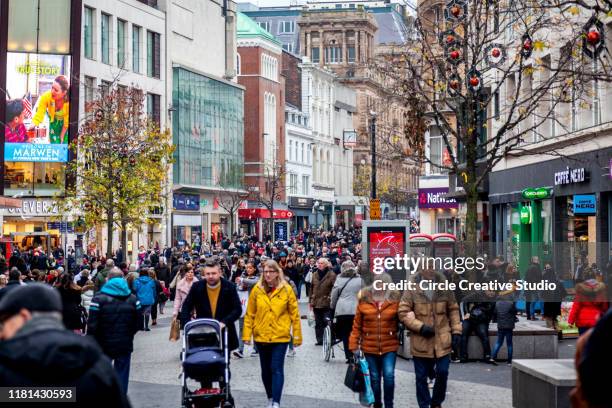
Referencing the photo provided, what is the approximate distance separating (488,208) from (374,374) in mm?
33244

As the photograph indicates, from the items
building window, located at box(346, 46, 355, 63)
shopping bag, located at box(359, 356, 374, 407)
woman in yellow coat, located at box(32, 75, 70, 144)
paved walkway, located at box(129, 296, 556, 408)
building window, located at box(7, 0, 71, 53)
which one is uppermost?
building window, located at box(346, 46, 355, 63)

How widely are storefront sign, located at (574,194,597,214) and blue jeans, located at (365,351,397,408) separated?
19443 millimetres

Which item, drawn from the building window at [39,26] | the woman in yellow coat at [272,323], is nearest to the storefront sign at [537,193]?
the woman in yellow coat at [272,323]

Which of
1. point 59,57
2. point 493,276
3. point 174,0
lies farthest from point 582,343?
point 174,0

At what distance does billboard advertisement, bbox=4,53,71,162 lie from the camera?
63.0 metres

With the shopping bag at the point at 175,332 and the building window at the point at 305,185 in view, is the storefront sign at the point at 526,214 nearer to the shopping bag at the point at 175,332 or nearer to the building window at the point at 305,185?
the shopping bag at the point at 175,332

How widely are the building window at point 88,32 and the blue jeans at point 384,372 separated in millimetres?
55853

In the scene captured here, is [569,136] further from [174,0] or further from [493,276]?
[174,0]

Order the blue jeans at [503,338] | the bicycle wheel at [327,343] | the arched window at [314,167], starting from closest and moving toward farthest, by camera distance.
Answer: the blue jeans at [503,338] < the bicycle wheel at [327,343] < the arched window at [314,167]

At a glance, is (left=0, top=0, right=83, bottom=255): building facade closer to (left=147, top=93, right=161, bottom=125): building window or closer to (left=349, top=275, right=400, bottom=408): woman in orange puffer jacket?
(left=147, top=93, right=161, bottom=125): building window

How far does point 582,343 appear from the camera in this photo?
5.47 metres

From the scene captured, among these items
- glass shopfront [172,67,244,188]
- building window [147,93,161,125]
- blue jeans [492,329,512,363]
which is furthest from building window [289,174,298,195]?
blue jeans [492,329,512,363]

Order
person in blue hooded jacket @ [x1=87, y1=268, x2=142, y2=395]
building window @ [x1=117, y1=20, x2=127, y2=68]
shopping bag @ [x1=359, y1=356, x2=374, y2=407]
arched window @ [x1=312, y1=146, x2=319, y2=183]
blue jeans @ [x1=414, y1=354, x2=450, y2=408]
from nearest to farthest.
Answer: blue jeans @ [x1=414, y1=354, x2=450, y2=408] < person in blue hooded jacket @ [x1=87, y1=268, x2=142, y2=395] < shopping bag @ [x1=359, y1=356, x2=374, y2=407] < building window @ [x1=117, y1=20, x2=127, y2=68] < arched window @ [x1=312, y1=146, x2=319, y2=183]

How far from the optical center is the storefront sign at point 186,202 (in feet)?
263
